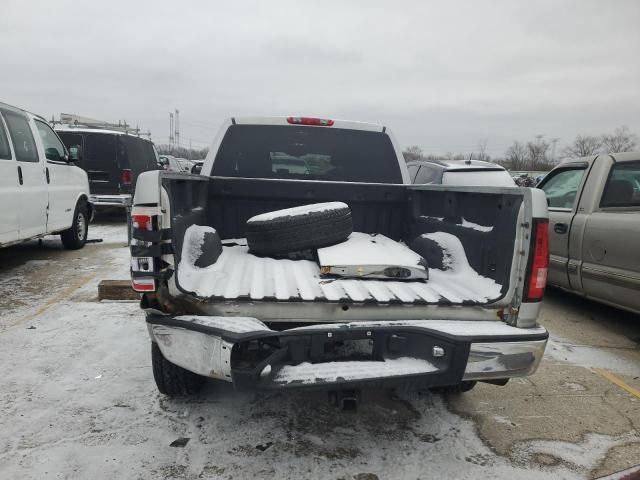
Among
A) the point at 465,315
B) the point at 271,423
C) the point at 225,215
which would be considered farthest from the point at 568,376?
the point at 225,215

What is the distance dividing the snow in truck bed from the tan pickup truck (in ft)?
7.64

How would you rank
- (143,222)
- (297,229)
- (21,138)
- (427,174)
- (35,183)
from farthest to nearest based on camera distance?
1. (427,174)
2. (35,183)
3. (21,138)
4. (297,229)
5. (143,222)

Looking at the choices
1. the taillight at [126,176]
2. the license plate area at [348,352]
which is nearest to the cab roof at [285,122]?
the license plate area at [348,352]

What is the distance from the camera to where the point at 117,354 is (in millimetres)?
3770

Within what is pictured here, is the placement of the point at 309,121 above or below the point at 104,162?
above

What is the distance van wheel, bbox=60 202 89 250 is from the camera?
799 centimetres

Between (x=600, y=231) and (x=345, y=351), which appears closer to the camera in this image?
(x=345, y=351)

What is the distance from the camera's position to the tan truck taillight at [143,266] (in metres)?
2.37

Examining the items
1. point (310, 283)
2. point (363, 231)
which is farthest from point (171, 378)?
point (363, 231)

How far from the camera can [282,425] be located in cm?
282

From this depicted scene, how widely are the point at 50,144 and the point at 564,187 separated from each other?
7414 millimetres

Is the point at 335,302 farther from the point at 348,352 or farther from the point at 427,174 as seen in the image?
the point at 427,174

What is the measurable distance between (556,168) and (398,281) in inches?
162

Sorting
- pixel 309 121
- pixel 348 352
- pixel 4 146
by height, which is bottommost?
pixel 348 352
